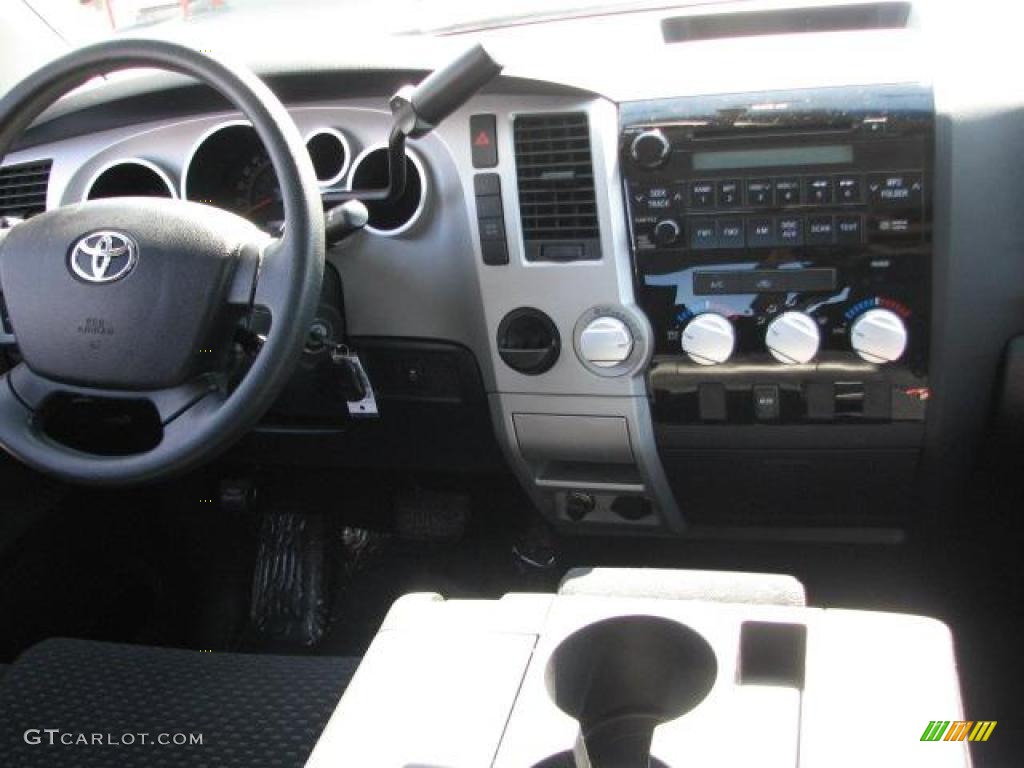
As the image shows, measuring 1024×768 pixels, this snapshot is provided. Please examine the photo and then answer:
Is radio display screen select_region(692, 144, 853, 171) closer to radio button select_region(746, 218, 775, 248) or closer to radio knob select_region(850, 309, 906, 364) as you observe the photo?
radio button select_region(746, 218, 775, 248)

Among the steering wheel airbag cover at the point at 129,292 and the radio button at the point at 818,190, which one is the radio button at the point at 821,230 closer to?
the radio button at the point at 818,190

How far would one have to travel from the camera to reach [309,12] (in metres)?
1.92

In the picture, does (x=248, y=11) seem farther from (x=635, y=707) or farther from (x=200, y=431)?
(x=635, y=707)

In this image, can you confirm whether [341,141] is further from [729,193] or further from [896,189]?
[896,189]

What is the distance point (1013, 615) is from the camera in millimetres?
1697

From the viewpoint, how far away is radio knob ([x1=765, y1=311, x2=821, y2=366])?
1437mm

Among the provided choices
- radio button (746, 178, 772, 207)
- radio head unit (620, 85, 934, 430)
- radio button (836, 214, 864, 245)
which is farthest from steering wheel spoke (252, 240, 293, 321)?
radio button (836, 214, 864, 245)

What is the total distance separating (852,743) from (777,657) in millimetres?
97

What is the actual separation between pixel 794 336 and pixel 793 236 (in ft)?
0.43

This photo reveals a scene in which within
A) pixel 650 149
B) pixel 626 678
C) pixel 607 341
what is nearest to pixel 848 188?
pixel 650 149

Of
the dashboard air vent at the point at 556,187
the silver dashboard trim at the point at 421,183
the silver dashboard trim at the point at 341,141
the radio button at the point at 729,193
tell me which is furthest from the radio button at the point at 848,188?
the silver dashboard trim at the point at 341,141

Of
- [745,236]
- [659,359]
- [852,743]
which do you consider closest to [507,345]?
[659,359]

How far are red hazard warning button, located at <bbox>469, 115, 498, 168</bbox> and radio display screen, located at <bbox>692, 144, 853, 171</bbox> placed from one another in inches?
10.5

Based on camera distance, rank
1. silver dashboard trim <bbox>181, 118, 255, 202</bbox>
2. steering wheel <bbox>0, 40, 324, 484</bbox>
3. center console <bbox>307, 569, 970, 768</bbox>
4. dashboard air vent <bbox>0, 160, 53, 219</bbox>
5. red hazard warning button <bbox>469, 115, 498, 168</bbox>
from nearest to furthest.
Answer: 1. center console <bbox>307, 569, 970, 768</bbox>
2. steering wheel <bbox>0, 40, 324, 484</bbox>
3. red hazard warning button <bbox>469, 115, 498, 168</bbox>
4. silver dashboard trim <bbox>181, 118, 255, 202</bbox>
5. dashboard air vent <bbox>0, 160, 53, 219</bbox>
